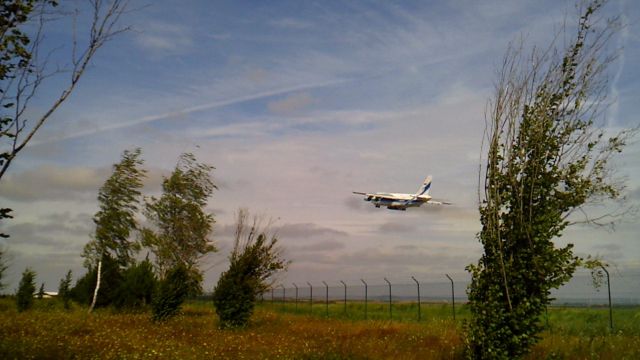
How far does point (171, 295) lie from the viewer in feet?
85.4

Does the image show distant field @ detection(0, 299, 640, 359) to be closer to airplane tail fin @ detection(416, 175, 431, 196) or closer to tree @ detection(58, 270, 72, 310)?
tree @ detection(58, 270, 72, 310)

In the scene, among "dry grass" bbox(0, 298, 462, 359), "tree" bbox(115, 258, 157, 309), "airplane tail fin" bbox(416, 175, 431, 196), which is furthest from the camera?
"airplane tail fin" bbox(416, 175, 431, 196)

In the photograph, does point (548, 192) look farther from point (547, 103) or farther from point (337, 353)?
point (337, 353)

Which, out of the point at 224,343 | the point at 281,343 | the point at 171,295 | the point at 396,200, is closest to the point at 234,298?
the point at 171,295

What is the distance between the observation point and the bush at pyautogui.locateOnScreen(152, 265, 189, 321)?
25.8m

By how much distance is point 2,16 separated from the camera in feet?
29.5

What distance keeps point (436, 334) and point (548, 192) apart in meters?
8.63

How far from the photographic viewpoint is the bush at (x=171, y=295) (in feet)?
84.5

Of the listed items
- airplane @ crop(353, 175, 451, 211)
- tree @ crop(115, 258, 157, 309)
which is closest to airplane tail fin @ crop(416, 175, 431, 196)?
airplane @ crop(353, 175, 451, 211)

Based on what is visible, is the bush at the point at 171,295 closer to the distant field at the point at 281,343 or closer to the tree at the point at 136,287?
the distant field at the point at 281,343

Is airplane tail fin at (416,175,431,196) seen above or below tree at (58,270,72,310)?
above

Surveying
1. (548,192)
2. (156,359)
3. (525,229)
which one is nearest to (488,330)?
(525,229)

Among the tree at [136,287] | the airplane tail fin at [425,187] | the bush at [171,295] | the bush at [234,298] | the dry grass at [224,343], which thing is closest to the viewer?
the dry grass at [224,343]

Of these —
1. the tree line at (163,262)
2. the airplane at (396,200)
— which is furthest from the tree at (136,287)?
the airplane at (396,200)
